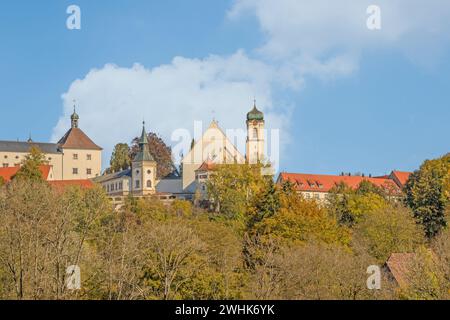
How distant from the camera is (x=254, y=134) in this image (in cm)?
9262

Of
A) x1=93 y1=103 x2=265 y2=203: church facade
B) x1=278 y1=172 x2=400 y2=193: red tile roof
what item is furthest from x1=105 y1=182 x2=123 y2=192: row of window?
x1=278 y1=172 x2=400 y2=193: red tile roof

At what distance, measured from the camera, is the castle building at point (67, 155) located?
307 ft

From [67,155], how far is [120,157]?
326 inches

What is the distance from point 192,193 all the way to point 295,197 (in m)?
30.1

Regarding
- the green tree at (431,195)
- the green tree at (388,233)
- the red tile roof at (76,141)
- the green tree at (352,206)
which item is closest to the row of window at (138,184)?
the red tile roof at (76,141)

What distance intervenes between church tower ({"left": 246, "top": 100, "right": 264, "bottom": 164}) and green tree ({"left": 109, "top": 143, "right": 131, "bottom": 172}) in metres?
15.3

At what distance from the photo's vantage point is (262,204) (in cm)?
5147

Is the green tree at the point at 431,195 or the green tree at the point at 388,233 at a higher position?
the green tree at the point at 431,195

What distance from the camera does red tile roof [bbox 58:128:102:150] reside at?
3770 inches

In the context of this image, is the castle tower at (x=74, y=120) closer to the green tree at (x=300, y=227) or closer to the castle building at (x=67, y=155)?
the castle building at (x=67, y=155)

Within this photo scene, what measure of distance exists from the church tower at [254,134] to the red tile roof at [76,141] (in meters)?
18.1

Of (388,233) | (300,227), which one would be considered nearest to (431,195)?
(388,233)

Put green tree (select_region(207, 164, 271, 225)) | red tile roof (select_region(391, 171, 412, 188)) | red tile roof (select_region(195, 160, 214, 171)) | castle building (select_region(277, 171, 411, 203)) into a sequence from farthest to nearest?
red tile roof (select_region(391, 171, 412, 188))
castle building (select_region(277, 171, 411, 203))
red tile roof (select_region(195, 160, 214, 171))
green tree (select_region(207, 164, 271, 225))

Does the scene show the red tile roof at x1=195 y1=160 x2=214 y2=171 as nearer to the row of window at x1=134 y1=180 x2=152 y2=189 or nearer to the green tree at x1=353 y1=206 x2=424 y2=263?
the row of window at x1=134 y1=180 x2=152 y2=189
